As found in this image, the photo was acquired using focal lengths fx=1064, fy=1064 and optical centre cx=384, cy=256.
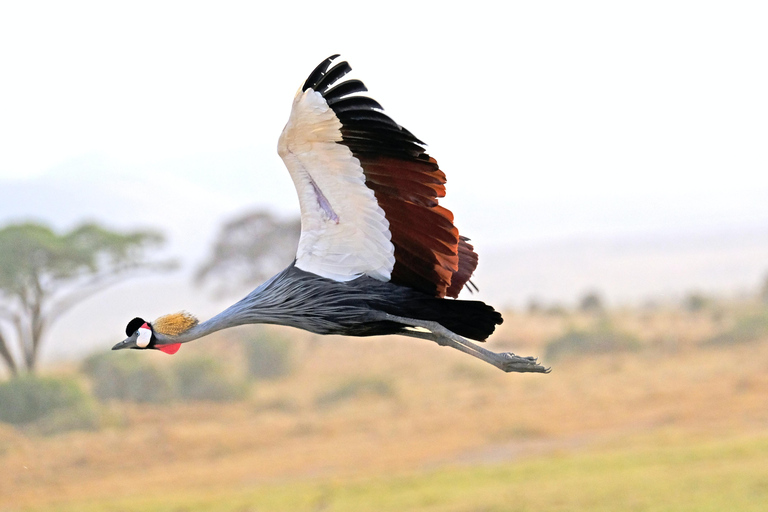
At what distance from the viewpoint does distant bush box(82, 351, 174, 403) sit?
3453cm

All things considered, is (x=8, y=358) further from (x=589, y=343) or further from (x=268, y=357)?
(x=589, y=343)

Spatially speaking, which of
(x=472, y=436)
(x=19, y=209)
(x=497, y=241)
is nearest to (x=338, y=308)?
(x=472, y=436)

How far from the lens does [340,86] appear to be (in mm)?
5293

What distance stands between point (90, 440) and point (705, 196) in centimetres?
12386

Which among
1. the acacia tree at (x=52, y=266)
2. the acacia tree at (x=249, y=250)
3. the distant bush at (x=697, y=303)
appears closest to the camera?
the acacia tree at (x=52, y=266)

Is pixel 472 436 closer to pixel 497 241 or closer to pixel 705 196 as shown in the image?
pixel 497 241

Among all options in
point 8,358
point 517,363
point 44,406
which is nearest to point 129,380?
point 8,358

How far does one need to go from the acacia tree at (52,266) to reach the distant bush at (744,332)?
64.9 ft

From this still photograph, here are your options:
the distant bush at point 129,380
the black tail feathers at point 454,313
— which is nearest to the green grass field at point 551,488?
the distant bush at point 129,380

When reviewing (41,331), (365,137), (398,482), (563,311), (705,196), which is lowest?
(398,482)

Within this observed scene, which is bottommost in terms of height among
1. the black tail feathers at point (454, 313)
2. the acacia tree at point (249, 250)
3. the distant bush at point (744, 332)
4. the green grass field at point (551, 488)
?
the green grass field at point (551, 488)

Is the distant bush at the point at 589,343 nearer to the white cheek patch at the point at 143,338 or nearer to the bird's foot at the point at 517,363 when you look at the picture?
the bird's foot at the point at 517,363

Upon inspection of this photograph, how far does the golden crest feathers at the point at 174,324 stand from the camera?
19.1ft

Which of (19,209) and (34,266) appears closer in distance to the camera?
(34,266)
